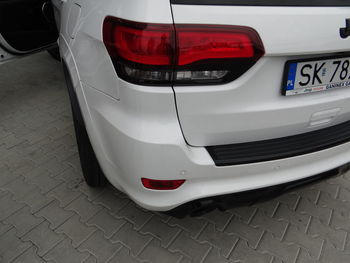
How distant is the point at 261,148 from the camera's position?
1430 millimetres

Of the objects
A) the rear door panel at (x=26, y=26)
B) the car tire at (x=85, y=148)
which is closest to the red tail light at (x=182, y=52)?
the car tire at (x=85, y=148)

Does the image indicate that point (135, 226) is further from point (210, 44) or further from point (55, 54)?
point (55, 54)

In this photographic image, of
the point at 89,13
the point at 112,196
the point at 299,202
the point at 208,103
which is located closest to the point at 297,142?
the point at 208,103

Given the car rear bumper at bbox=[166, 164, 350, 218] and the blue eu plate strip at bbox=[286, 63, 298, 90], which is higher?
the blue eu plate strip at bbox=[286, 63, 298, 90]

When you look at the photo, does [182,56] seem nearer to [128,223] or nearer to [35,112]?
[128,223]

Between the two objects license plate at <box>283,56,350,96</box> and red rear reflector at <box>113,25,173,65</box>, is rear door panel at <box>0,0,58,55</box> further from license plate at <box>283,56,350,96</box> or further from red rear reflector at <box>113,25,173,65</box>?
license plate at <box>283,56,350,96</box>

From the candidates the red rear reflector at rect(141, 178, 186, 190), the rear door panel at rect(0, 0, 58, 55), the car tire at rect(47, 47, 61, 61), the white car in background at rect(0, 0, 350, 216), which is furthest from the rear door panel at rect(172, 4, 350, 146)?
the car tire at rect(47, 47, 61, 61)

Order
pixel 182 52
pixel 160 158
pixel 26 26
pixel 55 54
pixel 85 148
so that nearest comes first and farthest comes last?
pixel 182 52 → pixel 160 158 → pixel 85 148 → pixel 26 26 → pixel 55 54

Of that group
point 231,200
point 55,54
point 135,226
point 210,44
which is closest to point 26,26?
point 55,54

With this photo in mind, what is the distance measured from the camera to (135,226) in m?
2.03

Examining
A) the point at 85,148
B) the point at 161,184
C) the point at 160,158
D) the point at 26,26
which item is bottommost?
the point at 85,148

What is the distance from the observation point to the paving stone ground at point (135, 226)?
1860 millimetres

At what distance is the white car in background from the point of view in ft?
3.84

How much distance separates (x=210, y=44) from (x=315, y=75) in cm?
54
